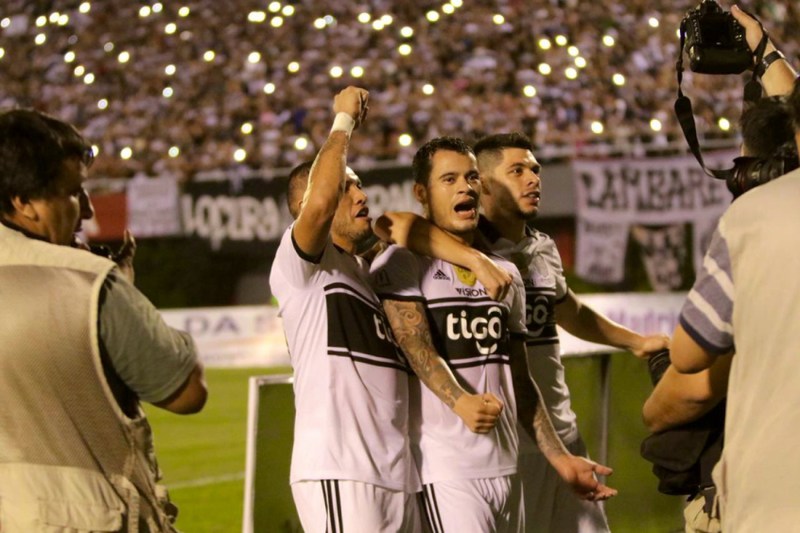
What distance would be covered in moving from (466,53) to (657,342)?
581 inches

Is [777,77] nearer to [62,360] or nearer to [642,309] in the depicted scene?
[62,360]

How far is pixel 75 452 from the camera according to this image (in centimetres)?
261

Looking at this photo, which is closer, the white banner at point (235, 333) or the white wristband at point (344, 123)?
the white wristband at point (344, 123)

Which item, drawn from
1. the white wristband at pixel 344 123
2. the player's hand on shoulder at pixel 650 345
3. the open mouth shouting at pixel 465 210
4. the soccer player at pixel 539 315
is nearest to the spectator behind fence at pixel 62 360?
the white wristband at pixel 344 123

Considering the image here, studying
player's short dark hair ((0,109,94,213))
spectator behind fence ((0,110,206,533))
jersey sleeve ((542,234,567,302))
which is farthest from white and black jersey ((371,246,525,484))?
player's short dark hair ((0,109,94,213))

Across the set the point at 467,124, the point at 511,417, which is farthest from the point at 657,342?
the point at 467,124

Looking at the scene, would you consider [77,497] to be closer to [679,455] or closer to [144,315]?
[144,315]

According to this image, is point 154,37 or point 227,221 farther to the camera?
point 154,37

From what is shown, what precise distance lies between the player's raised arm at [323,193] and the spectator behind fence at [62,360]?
120cm

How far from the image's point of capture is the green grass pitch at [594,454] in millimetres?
6785

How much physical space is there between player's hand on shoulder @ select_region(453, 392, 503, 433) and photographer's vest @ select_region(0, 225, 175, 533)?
1605 mm

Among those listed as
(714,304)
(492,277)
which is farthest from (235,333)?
(714,304)

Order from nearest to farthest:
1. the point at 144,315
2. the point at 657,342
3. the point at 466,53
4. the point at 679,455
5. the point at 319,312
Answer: the point at 144,315 < the point at 679,455 < the point at 319,312 < the point at 657,342 < the point at 466,53

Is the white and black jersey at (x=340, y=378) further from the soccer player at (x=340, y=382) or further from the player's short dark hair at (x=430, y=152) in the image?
the player's short dark hair at (x=430, y=152)
